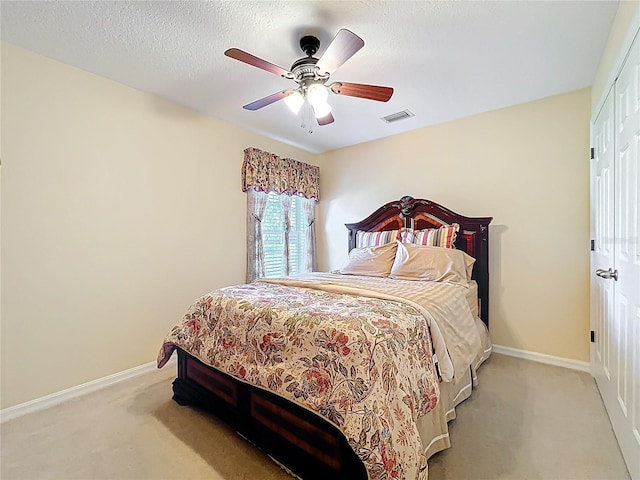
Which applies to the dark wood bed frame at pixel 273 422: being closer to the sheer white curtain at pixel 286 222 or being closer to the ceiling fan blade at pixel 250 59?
the ceiling fan blade at pixel 250 59

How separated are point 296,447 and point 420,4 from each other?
2470 millimetres

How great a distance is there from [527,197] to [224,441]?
3.24 metres

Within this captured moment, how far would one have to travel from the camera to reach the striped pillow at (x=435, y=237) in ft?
10.1

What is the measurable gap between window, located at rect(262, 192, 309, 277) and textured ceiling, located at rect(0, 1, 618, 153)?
146 cm

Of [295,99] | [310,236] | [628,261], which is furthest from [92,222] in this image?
[628,261]

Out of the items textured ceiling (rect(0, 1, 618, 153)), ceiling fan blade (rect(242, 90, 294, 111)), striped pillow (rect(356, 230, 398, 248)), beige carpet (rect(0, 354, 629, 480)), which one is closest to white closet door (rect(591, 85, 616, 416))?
beige carpet (rect(0, 354, 629, 480))

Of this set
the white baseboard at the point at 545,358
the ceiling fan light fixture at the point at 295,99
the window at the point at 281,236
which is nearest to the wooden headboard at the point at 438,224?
the white baseboard at the point at 545,358

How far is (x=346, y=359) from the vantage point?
133 cm

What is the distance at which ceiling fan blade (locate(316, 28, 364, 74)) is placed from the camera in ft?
5.00

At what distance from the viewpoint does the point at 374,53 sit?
216 cm

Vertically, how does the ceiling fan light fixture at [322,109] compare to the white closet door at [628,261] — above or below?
above

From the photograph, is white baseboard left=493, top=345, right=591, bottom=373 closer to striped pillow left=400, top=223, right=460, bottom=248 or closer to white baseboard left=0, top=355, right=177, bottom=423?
striped pillow left=400, top=223, right=460, bottom=248

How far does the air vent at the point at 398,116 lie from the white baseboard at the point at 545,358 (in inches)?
101

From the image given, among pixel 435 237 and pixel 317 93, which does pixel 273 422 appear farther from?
pixel 435 237
